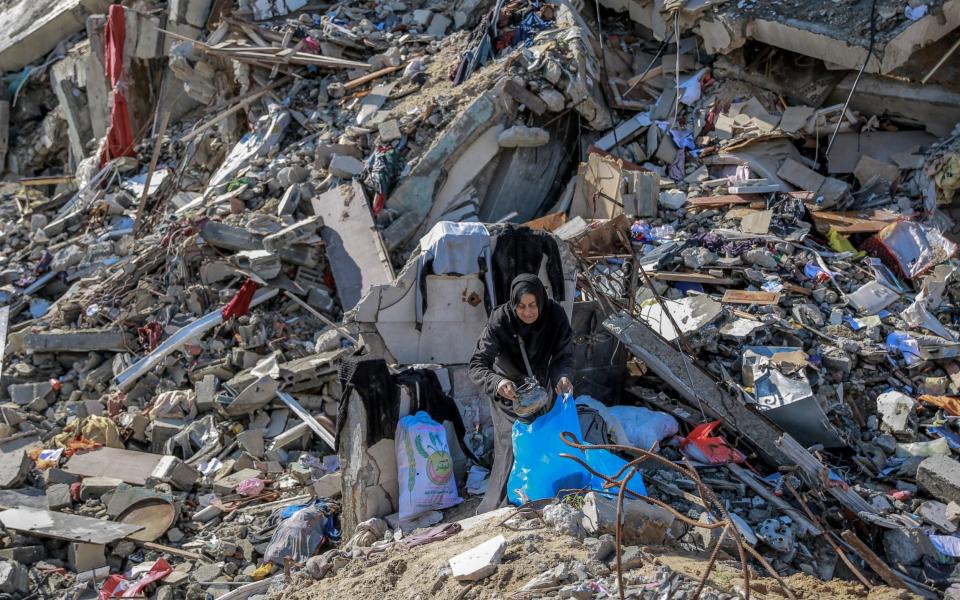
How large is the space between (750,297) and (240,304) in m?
4.97

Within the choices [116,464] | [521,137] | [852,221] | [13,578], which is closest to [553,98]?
[521,137]

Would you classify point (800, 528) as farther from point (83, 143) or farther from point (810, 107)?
point (83, 143)

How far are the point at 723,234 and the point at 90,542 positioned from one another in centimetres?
629

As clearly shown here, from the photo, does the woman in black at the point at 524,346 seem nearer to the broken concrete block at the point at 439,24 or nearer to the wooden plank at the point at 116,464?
the wooden plank at the point at 116,464

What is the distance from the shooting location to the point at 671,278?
27.6 ft

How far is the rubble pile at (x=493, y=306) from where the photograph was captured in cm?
566

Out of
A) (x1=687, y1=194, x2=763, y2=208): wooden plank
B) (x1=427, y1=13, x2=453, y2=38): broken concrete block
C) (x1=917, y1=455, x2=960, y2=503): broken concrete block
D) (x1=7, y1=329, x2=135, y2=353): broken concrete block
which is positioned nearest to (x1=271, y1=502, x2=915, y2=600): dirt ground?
(x1=917, y1=455, x2=960, y2=503): broken concrete block

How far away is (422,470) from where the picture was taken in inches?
231

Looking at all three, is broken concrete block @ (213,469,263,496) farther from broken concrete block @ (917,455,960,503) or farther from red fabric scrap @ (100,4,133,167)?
red fabric scrap @ (100,4,133,167)

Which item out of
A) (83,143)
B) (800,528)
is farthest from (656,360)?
(83,143)

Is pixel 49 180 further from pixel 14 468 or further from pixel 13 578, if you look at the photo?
pixel 13 578

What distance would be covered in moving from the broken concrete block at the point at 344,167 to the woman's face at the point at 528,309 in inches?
214

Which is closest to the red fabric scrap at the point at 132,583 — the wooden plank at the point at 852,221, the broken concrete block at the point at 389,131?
the broken concrete block at the point at 389,131

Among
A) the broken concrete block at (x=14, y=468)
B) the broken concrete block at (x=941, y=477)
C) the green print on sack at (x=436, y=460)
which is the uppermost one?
the green print on sack at (x=436, y=460)
